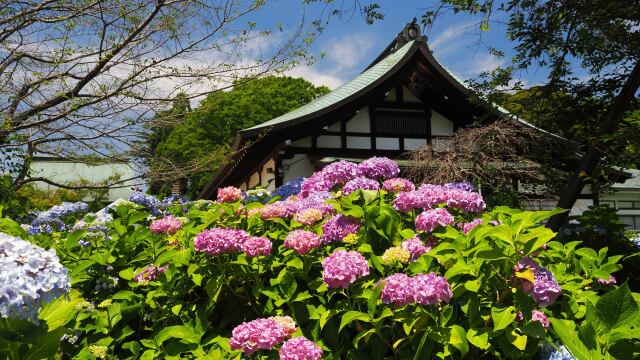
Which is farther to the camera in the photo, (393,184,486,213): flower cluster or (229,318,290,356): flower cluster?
(393,184,486,213): flower cluster

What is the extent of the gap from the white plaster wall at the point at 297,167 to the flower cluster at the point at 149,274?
334 inches

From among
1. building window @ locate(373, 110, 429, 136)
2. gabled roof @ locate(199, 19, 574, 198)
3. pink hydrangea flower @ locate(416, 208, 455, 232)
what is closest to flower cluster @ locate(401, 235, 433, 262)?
pink hydrangea flower @ locate(416, 208, 455, 232)

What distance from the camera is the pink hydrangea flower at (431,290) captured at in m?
1.79

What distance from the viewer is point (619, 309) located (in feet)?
4.59

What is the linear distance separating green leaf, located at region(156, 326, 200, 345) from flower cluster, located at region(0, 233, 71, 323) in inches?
25.6

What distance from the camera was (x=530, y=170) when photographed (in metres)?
9.16

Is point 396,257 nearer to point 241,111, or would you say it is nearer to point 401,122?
point 401,122

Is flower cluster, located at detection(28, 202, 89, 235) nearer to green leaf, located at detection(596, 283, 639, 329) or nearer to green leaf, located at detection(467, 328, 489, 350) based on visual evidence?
green leaf, located at detection(467, 328, 489, 350)

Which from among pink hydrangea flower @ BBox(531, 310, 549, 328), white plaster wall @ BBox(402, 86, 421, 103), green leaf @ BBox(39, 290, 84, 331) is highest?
white plaster wall @ BBox(402, 86, 421, 103)

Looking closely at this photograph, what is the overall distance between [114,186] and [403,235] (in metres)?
6.03

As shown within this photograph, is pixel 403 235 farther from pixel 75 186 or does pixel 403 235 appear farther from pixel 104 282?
pixel 75 186

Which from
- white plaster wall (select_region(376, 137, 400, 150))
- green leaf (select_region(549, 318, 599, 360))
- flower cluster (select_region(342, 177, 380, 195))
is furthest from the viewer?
white plaster wall (select_region(376, 137, 400, 150))

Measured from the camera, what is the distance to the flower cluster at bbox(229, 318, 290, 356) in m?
1.88

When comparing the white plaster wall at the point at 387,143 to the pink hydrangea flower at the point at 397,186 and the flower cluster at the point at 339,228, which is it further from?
the flower cluster at the point at 339,228
